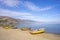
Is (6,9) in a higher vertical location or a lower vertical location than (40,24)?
higher

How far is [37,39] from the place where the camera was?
2389 millimetres

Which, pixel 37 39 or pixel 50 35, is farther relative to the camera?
pixel 50 35

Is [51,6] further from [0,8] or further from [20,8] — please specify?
[0,8]

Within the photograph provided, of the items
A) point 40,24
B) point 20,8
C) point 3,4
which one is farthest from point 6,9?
point 40,24

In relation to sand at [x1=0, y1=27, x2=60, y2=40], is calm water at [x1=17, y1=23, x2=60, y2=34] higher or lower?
higher

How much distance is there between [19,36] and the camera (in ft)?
8.03

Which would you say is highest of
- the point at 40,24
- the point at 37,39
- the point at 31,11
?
the point at 31,11

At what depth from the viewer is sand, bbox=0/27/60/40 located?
241 cm

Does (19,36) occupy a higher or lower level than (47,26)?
lower

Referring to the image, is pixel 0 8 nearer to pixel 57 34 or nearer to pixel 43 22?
pixel 43 22

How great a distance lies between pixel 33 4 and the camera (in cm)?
252

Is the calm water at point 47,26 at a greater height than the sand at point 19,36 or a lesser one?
greater

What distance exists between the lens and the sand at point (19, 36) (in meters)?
2.41

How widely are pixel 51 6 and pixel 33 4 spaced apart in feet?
1.15
